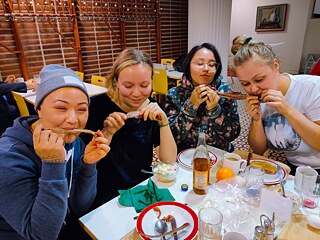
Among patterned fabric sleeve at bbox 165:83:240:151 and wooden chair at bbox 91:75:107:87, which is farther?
wooden chair at bbox 91:75:107:87

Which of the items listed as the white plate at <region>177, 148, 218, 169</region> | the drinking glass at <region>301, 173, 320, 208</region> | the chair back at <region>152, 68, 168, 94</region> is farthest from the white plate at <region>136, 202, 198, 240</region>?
the chair back at <region>152, 68, 168, 94</region>

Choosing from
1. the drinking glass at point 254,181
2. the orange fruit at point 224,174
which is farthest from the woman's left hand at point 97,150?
the drinking glass at point 254,181

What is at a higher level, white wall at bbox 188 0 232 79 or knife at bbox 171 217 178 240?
white wall at bbox 188 0 232 79

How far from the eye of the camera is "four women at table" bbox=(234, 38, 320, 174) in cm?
130

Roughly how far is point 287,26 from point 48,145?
8.78 meters

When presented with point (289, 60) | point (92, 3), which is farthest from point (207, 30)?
point (289, 60)

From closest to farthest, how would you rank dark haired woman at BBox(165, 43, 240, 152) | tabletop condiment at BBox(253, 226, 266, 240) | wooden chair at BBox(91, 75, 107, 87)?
tabletop condiment at BBox(253, 226, 266, 240) → dark haired woman at BBox(165, 43, 240, 152) → wooden chair at BBox(91, 75, 107, 87)

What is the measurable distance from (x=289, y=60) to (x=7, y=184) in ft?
29.2

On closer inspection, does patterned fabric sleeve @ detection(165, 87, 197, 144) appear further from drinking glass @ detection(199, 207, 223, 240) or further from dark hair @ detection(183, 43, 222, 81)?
drinking glass @ detection(199, 207, 223, 240)

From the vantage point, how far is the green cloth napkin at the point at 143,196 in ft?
3.38

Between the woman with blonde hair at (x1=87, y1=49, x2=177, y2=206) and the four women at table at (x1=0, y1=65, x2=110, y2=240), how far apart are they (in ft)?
1.11

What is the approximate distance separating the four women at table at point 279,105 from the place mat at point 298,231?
573mm

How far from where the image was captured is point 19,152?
90 cm

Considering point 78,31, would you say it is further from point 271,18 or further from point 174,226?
point 271,18
